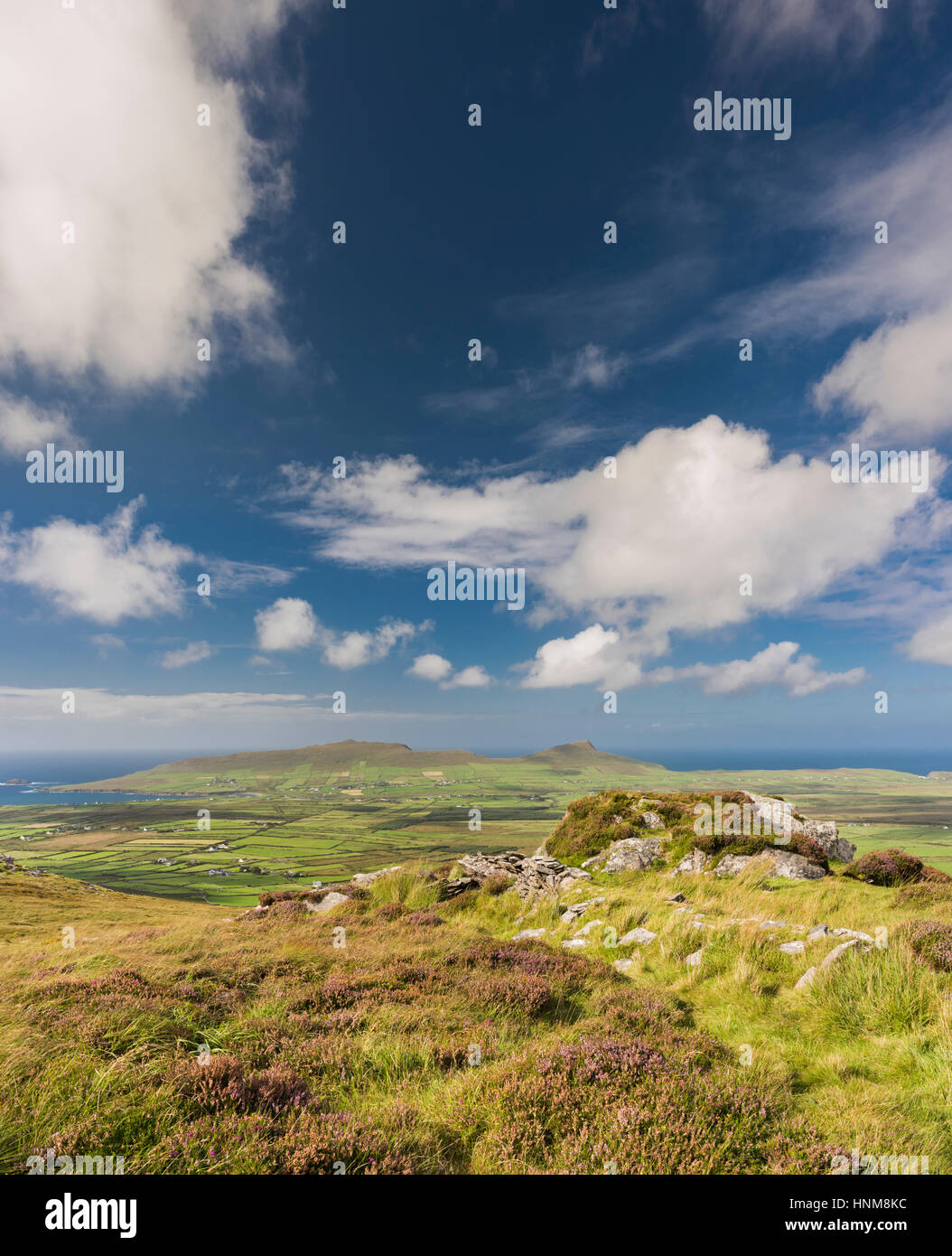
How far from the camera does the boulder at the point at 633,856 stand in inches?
762

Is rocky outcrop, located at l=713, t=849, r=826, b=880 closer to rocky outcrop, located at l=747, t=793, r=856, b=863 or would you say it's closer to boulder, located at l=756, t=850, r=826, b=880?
boulder, located at l=756, t=850, r=826, b=880

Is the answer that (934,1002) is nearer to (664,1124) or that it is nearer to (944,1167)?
(944,1167)

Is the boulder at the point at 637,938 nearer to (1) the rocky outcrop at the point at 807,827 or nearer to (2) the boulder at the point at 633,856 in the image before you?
(2) the boulder at the point at 633,856

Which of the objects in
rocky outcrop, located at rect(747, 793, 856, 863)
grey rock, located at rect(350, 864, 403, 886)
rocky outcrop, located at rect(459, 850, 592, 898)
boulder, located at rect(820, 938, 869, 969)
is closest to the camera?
boulder, located at rect(820, 938, 869, 969)

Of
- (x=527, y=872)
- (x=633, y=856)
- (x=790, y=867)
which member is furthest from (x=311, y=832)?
(x=790, y=867)

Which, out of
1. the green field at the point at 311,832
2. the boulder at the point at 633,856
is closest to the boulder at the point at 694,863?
the boulder at the point at 633,856

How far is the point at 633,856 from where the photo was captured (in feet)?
64.2

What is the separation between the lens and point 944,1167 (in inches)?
177

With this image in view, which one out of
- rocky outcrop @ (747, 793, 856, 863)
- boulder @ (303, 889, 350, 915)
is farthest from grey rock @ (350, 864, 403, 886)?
rocky outcrop @ (747, 793, 856, 863)

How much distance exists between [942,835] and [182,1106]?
98666 millimetres

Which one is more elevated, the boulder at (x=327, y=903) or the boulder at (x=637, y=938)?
the boulder at (x=637, y=938)

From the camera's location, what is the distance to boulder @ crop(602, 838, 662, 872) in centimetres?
1934
